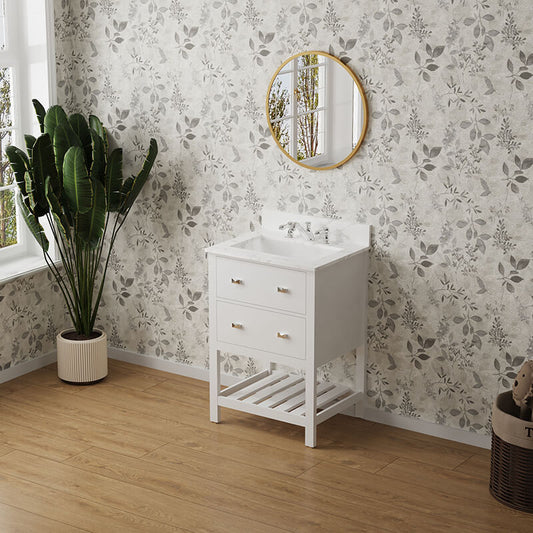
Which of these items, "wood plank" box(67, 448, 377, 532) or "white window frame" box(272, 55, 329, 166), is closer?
"wood plank" box(67, 448, 377, 532)

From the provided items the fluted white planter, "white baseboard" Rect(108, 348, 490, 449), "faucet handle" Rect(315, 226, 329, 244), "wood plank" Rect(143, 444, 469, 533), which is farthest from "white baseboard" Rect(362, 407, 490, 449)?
the fluted white planter

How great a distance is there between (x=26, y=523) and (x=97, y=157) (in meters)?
1.86

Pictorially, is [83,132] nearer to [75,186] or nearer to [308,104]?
[75,186]

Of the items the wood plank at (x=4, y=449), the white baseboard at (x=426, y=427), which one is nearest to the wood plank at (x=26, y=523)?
the wood plank at (x=4, y=449)

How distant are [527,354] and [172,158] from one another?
1989mm

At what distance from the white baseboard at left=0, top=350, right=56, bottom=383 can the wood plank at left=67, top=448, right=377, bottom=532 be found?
104cm

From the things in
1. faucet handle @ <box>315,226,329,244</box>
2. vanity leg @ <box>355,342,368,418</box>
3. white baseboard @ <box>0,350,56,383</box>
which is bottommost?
white baseboard @ <box>0,350,56,383</box>

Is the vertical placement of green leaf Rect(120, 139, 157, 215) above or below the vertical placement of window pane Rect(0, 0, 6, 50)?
below

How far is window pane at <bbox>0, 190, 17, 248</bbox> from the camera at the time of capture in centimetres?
492

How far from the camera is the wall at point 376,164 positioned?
379cm

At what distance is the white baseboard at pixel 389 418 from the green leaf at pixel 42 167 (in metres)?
1.09

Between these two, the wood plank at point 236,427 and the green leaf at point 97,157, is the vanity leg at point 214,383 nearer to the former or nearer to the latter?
the wood plank at point 236,427

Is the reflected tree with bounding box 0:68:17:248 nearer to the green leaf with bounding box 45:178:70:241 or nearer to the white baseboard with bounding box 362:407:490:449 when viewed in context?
the green leaf with bounding box 45:178:70:241

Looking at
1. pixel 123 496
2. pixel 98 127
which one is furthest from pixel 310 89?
pixel 123 496
